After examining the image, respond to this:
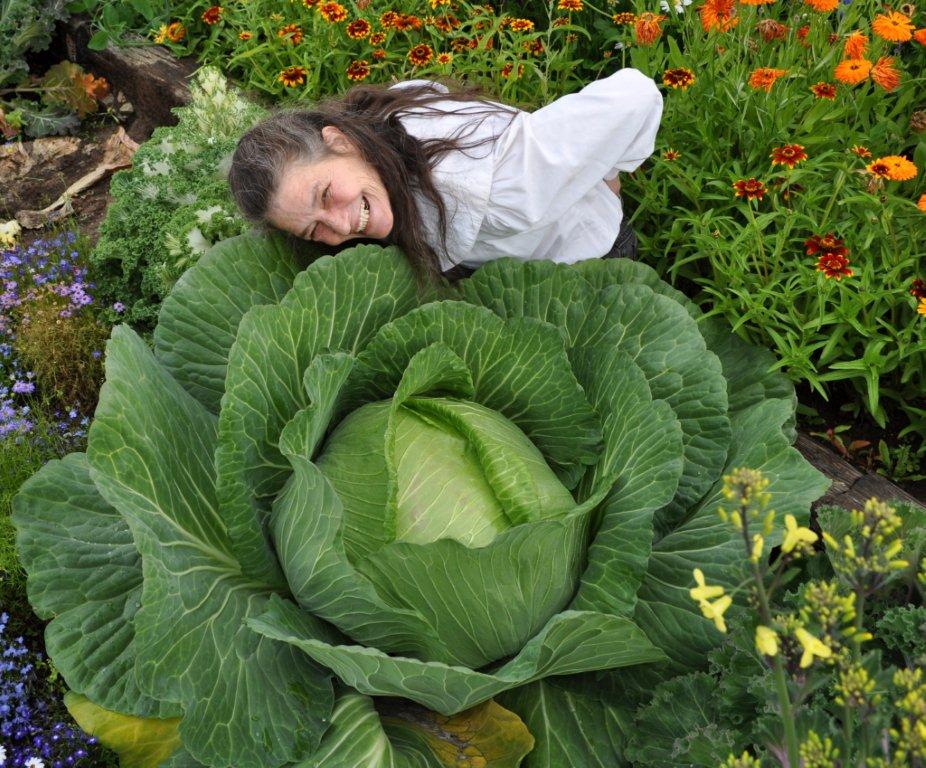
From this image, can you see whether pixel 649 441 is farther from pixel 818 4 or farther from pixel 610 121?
pixel 818 4

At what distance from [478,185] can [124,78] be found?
324 centimetres

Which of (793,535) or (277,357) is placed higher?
(793,535)

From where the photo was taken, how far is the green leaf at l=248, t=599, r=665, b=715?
5.94ft

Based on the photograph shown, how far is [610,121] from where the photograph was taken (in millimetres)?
2779

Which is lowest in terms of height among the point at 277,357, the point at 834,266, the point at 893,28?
the point at 834,266

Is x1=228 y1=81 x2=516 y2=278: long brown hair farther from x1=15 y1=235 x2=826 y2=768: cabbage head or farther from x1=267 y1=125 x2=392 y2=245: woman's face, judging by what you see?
x1=15 y1=235 x2=826 y2=768: cabbage head

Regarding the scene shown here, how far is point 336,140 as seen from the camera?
267 centimetres

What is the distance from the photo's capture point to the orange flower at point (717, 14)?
317cm

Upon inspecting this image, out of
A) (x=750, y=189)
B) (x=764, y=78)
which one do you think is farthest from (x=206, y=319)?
(x=764, y=78)

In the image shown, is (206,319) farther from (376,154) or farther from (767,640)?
(767,640)

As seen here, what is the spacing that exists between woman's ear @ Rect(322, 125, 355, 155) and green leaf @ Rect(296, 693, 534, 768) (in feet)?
4.92

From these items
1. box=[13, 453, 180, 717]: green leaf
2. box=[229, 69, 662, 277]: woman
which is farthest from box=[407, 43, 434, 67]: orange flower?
box=[13, 453, 180, 717]: green leaf

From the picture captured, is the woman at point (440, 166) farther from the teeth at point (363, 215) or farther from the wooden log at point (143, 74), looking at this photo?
the wooden log at point (143, 74)

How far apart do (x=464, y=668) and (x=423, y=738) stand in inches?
17.1
